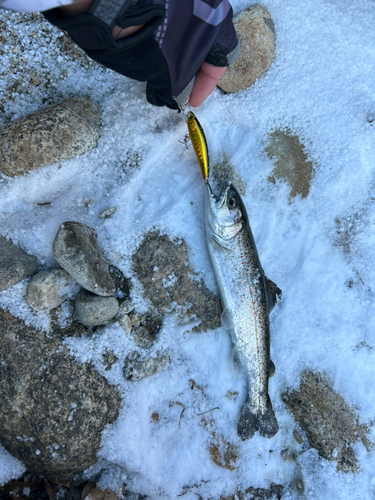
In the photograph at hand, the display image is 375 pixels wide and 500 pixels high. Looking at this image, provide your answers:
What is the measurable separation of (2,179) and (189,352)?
2790mm

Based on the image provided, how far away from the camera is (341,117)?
3.90 meters

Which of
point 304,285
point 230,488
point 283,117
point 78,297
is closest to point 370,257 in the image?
point 304,285

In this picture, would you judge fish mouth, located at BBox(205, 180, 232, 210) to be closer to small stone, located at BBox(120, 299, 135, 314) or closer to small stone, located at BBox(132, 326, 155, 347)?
small stone, located at BBox(120, 299, 135, 314)

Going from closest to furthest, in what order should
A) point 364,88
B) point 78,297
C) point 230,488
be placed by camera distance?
point 78,297
point 230,488
point 364,88

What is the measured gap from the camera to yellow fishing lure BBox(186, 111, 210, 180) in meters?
3.41

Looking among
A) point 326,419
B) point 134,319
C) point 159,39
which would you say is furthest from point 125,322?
point 159,39

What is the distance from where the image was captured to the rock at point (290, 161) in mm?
3902

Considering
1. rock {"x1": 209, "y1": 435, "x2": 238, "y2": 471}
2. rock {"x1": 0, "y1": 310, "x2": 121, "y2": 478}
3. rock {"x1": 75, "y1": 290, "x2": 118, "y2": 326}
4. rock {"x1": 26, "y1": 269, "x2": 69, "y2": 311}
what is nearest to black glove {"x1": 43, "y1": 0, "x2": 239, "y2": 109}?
rock {"x1": 26, "y1": 269, "x2": 69, "y2": 311}

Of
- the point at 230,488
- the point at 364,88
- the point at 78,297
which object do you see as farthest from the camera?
the point at 364,88

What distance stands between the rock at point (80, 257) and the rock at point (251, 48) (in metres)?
2.40

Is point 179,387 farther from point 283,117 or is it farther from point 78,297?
point 283,117

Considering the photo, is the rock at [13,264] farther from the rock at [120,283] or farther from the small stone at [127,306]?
the small stone at [127,306]

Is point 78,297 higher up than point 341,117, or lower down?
lower down

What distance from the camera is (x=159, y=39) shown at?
103 inches
